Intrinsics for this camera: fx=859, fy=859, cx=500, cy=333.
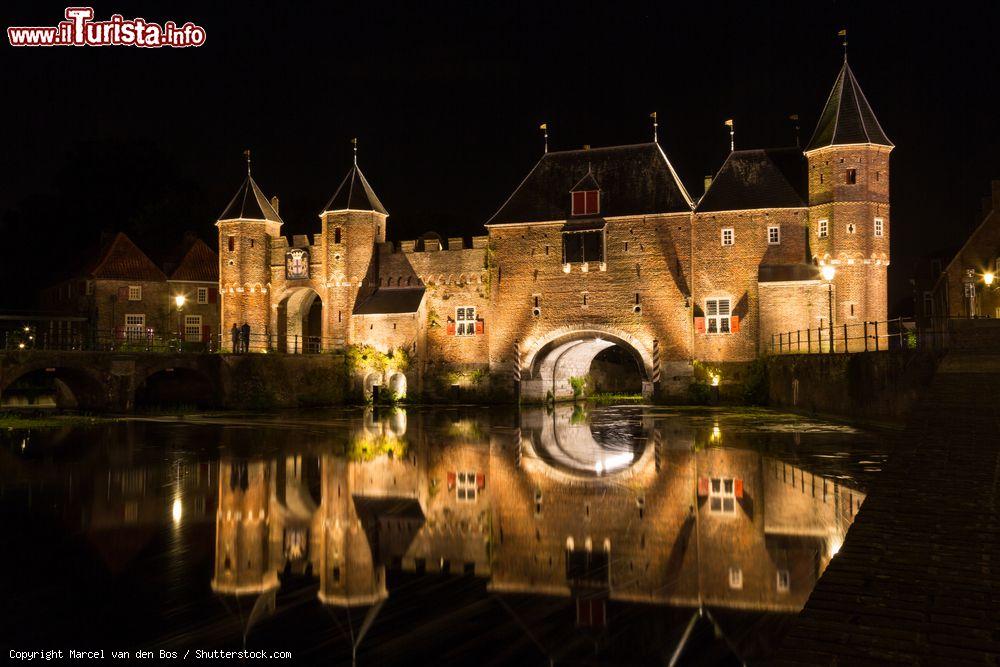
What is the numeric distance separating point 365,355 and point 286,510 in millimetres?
27325

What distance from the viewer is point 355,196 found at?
3897 cm

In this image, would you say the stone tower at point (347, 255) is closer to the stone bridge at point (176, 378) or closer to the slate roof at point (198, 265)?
the stone bridge at point (176, 378)

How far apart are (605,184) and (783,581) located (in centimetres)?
3126

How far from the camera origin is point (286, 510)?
1062cm

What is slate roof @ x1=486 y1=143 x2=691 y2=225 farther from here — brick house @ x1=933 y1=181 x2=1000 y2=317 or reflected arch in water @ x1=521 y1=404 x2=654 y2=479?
brick house @ x1=933 y1=181 x2=1000 y2=317

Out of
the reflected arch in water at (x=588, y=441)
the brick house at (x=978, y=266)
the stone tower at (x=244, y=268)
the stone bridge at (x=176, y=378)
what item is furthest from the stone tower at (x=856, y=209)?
the stone tower at (x=244, y=268)

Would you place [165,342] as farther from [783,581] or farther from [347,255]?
[783,581]

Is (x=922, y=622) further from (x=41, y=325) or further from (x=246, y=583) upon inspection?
(x=41, y=325)

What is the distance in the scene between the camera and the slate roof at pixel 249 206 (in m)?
40.3

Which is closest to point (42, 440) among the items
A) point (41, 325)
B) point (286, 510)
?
point (286, 510)

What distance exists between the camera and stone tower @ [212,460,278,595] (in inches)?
290

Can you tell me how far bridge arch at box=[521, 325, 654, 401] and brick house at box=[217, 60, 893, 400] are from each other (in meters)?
0.09

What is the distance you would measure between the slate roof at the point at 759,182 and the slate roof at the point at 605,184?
53.2 inches

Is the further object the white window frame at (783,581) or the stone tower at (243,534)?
the stone tower at (243,534)
